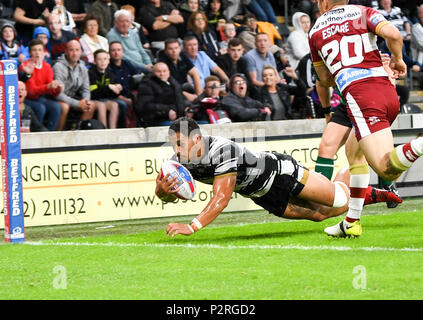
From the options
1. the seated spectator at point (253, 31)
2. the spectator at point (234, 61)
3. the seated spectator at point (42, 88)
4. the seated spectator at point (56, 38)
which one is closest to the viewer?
the seated spectator at point (42, 88)

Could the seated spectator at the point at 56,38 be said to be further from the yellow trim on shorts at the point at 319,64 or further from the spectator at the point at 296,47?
the yellow trim on shorts at the point at 319,64

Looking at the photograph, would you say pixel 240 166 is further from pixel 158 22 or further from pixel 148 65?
pixel 158 22

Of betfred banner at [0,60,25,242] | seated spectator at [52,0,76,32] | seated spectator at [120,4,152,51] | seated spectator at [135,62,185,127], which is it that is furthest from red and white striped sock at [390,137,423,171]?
seated spectator at [120,4,152,51]

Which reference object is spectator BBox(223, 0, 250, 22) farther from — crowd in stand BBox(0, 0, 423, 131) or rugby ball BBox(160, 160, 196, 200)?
rugby ball BBox(160, 160, 196, 200)

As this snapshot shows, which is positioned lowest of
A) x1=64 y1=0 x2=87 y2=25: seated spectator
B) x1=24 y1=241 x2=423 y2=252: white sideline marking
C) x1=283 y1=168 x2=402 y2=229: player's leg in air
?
x1=24 y1=241 x2=423 y2=252: white sideline marking

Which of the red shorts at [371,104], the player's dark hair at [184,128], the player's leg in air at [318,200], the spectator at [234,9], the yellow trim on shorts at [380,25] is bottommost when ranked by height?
the player's leg in air at [318,200]

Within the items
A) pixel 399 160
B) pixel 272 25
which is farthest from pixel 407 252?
pixel 272 25

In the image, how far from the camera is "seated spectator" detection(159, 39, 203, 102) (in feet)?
52.1

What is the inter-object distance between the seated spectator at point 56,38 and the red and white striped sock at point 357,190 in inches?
287

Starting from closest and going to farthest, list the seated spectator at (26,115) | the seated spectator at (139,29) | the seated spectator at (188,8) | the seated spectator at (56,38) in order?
the seated spectator at (26,115), the seated spectator at (56,38), the seated spectator at (139,29), the seated spectator at (188,8)

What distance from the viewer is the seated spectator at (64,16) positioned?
15711 millimetres

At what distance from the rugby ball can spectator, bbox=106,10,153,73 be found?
736 centimetres

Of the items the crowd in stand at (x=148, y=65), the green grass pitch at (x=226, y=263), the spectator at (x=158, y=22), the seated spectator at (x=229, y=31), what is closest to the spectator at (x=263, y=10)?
the crowd in stand at (x=148, y=65)

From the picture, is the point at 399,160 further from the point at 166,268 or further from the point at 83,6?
the point at 83,6
